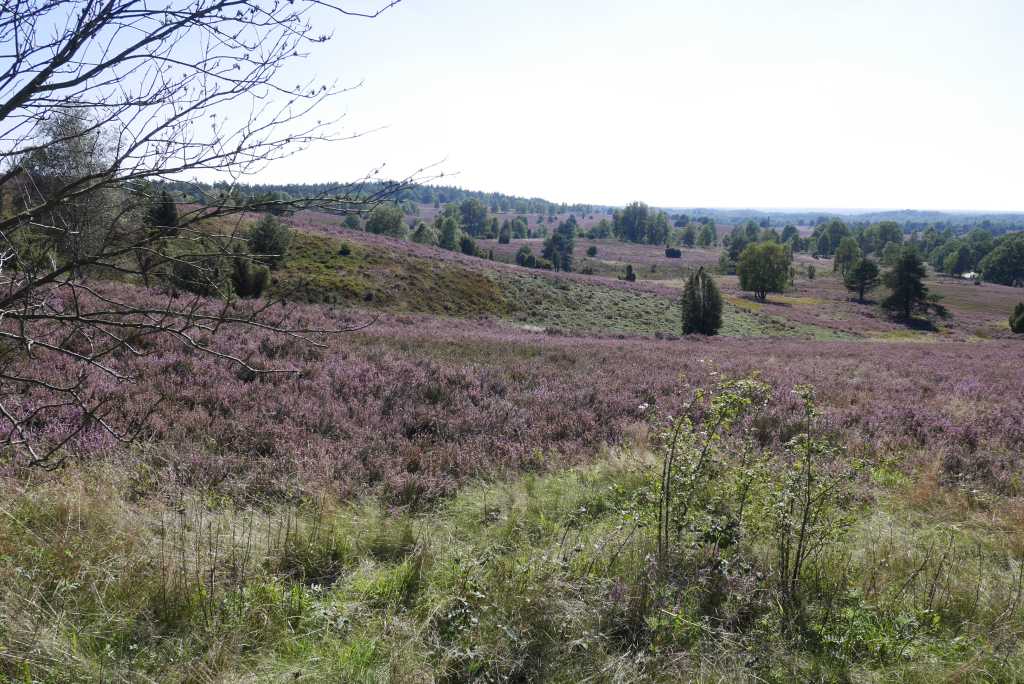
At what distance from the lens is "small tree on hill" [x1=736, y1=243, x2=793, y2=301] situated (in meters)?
68.7

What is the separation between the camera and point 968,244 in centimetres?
12619

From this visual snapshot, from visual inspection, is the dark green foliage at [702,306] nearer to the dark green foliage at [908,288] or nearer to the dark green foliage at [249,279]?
the dark green foliage at [249,279]

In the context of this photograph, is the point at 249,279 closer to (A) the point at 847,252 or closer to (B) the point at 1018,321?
(B) the point at 1018,321

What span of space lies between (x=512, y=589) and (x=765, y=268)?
7394 centimetres

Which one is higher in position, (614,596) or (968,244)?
(968,244)

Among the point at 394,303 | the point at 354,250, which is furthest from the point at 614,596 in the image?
the point at 354,250

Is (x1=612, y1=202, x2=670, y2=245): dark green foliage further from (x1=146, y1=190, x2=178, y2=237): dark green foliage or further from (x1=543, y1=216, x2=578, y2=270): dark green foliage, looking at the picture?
(x1=146, y1=190, x2=178, y2=237): dark green foliage

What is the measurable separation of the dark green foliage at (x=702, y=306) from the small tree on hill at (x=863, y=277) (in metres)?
44.7

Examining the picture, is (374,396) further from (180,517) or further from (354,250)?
(354,250)

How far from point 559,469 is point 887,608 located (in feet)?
11.2

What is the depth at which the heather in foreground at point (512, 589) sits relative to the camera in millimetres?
2881

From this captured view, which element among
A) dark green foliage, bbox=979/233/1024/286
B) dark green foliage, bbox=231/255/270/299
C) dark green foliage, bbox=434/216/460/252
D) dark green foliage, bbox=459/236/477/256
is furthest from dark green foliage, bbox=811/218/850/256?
dark green foliage, bbox=231/255/270/299

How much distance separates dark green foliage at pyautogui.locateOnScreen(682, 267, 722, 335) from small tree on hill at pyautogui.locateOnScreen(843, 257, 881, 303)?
44.7 metres

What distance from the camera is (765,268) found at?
68625mm
